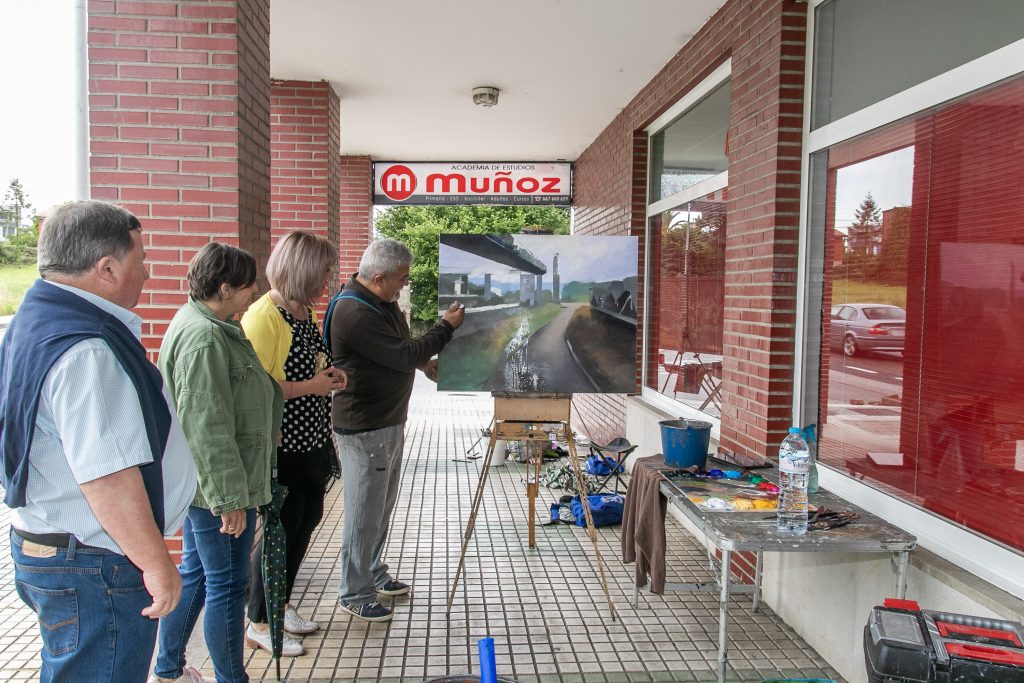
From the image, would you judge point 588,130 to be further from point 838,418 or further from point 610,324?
point 838,418

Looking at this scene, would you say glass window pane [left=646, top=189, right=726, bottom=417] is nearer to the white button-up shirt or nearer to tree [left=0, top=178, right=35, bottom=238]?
the white button-up shirt

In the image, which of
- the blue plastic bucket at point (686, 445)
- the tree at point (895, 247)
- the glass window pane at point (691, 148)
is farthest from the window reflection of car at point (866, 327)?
the glass window pane at point (691, 148)

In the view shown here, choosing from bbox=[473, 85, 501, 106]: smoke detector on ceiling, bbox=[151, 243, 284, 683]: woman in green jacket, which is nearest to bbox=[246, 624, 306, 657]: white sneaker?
bbox=[151, 243, 284, 683]: woman in green jacket

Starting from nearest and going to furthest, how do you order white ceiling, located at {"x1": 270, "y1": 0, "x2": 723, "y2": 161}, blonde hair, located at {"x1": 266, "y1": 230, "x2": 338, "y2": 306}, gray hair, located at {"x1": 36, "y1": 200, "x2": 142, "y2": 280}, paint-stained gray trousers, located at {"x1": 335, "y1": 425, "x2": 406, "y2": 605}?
gray hair, located at {"x1": 36, "y1": 200, "x2": 142, "y2": 280} < blonde hair, located at {"x1": 266, "y1": 230, "x2": 338, "y2": 306} < paint-stained gray trousers, located at {"x1": 335, "y1": 425, "x2": 406, "y2": 605} < white ceiling, located at {"x1": 270, "y1": 0, "x2": 723, "y2": 161}

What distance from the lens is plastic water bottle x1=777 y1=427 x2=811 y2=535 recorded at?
283 cm

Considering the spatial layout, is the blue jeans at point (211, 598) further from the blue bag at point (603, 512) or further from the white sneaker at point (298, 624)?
the blue bag at point (603, 512)

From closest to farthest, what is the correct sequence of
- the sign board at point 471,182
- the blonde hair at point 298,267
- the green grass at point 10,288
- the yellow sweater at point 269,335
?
the yellow sweater at point 269,335, the blonde hair at point 298,267, the green grass at point 10,288, the sign board at point 471,182

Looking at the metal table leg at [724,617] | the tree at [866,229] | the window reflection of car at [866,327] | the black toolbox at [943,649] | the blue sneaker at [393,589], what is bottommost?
the blue sneaker at [393,589]

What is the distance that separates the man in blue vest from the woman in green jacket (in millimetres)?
585

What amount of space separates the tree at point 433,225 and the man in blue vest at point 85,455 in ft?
69.9

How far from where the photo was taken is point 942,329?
9.12 ft

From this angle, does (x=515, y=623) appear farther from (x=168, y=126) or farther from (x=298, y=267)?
(x=168, y=126)

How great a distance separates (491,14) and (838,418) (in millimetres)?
3435

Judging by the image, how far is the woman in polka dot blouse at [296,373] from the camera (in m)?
2.99
